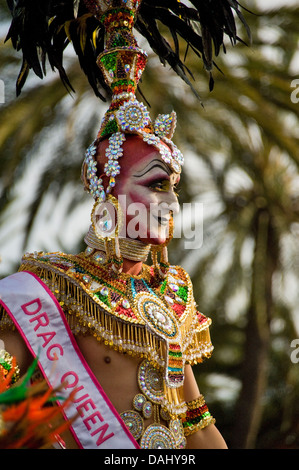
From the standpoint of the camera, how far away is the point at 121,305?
14.2 feet

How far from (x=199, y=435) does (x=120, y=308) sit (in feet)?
3.39

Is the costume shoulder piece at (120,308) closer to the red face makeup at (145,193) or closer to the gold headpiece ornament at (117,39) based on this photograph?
the red face makeup at (145,193)

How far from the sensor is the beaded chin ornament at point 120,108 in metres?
4.55

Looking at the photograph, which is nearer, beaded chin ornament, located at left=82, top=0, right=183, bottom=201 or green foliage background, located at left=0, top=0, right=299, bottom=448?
beaded chin ornament, located at left=82, top=0, right=183, bottom=201

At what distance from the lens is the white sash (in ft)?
13.2

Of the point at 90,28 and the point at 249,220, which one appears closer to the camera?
the point at 90,28

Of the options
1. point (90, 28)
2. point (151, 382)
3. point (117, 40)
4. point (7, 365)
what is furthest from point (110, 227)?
point (90, 28)

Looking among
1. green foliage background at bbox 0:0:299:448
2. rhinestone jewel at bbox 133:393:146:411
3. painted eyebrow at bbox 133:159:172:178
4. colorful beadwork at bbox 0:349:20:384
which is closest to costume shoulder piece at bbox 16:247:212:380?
rhinestone jewel at bbox 133:393:146:411

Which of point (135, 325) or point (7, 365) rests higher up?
point (7, 365)

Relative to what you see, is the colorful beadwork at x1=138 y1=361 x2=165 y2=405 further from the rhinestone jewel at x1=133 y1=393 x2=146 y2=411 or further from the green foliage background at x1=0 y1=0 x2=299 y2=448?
the green foliage background at x1=0 y1=0 x2=299 y2=448

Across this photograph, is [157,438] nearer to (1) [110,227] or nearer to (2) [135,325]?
(2) [135,325]

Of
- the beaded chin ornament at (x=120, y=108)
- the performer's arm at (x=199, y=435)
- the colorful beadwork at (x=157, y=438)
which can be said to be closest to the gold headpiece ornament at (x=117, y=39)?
the beaded chin ornament at (x=120, y=108)

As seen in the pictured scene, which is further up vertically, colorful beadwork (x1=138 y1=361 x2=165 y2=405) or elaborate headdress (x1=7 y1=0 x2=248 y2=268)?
elaborate headdress (x1=7 y1=0 x2=248 y2=268)
